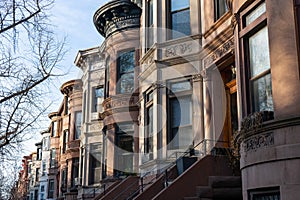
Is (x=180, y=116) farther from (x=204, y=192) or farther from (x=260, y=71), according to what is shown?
(x=260, y=71)

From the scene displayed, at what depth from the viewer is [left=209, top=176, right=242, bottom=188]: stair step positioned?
416 inches

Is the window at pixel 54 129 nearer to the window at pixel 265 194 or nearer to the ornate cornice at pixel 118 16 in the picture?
the ornate cornice at pixel 118 16

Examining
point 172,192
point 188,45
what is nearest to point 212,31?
point 188,45

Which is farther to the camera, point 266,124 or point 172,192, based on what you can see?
point 172,192

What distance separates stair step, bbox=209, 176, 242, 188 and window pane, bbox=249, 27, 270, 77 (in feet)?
9.96

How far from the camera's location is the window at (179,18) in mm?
15438

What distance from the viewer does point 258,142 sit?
785 centimetres

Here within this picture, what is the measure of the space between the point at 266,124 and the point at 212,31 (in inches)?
269

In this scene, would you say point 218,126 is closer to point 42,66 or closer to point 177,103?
point 177,103

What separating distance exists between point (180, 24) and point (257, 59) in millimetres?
7363

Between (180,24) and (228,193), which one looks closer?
(228,193)

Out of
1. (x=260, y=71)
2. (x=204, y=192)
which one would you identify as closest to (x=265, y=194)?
(x=260, y=71)

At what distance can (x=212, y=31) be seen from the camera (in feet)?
45.7

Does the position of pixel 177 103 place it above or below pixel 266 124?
above
